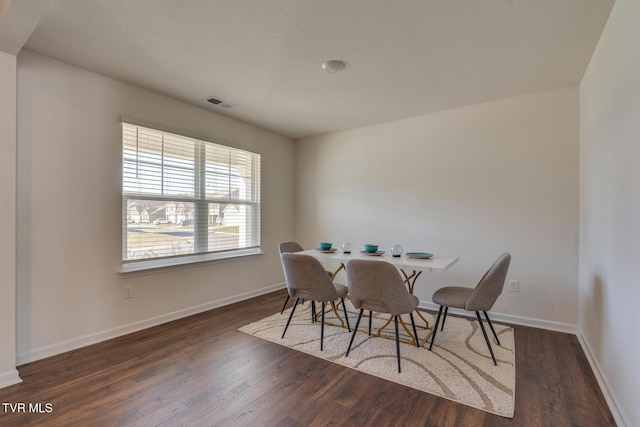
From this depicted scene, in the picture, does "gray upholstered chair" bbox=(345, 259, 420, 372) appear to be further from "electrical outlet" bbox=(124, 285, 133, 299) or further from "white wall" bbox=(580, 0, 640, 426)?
"electrical outlet" bbox=(124, 285, 133, 299)

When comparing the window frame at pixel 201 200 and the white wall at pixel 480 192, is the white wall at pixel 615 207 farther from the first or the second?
the window frame at pixel 201 200

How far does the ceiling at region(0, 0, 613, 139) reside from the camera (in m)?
1.86

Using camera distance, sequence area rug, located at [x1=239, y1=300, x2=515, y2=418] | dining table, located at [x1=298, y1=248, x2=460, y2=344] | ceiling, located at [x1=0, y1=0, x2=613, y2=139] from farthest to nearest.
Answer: dining table, located at [x1=298, y1=248, x2=460, y2=344] < area rug, located at [x1=239, y1=300, x2=515, y2=418] < ceiling, located at [x1=0, y1=0, x2=613, y2=139]

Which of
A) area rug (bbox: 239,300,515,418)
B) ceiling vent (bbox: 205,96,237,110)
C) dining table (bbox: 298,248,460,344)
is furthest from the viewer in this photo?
ceiling vent (bbox: 205,96,237,110)

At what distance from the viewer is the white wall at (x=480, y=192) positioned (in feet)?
9.80

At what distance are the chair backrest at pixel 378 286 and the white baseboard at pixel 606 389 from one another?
1234 millimetres

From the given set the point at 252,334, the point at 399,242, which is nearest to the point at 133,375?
the point at 252,334

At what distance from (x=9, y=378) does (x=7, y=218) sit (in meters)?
1.10

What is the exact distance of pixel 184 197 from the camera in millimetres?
3424

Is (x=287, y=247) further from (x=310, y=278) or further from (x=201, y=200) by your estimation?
(x=201, y=200)

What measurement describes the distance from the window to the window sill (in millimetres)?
44

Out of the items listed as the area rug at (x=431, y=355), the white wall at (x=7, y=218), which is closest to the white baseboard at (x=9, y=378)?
the white wall at (x=7, y=218)

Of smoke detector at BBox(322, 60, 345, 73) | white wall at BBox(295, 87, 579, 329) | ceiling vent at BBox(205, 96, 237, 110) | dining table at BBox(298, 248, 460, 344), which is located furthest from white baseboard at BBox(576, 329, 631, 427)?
ceiling vent at BBox(205, 96, 237, 110)

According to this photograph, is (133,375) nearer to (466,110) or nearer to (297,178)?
(297,178)
